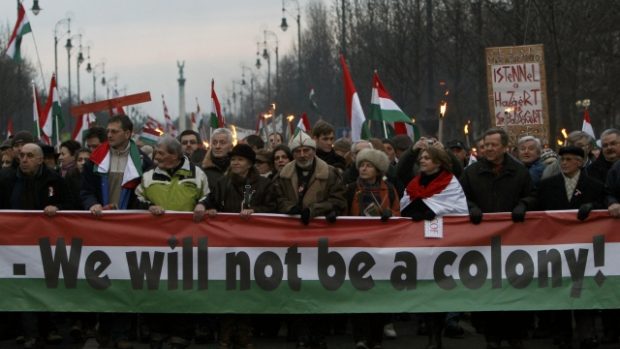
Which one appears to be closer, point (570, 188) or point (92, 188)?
point (570, 188)

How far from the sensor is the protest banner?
17.3 metres

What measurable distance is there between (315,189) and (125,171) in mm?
1643

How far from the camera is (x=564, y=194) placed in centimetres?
1046

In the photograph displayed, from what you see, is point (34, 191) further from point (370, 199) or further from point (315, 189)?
point (370, 199)

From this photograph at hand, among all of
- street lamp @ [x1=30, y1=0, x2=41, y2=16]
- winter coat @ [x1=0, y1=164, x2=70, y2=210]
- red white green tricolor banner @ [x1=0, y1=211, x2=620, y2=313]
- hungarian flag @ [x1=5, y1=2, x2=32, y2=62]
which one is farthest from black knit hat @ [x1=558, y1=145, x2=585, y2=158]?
street lamp @ [x1=30, y1=0, x2=41, y2=16]

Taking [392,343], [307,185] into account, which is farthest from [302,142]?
[392,343]

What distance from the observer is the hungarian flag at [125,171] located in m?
10.6

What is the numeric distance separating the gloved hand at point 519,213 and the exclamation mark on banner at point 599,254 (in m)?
0.61

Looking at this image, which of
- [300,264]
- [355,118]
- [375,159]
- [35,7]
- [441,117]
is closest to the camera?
[300,264]

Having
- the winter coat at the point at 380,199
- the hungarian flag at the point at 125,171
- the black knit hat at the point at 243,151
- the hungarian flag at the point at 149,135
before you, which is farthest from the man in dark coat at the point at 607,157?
the hungarian flag at the point at 149,135

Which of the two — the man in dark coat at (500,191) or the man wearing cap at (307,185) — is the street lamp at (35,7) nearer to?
the man wearing cap at (307,185)

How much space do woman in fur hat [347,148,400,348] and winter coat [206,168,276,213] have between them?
2.45 ft

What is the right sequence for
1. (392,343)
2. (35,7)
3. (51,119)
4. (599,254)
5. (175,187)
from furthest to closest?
1. (35,7)
2. (51,119)
3. (392,343)
4. (175,187)
5. (599,254)

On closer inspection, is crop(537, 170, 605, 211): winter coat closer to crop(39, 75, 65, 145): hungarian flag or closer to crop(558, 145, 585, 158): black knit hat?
crop(558, 145, 585, 158): black knit hat
